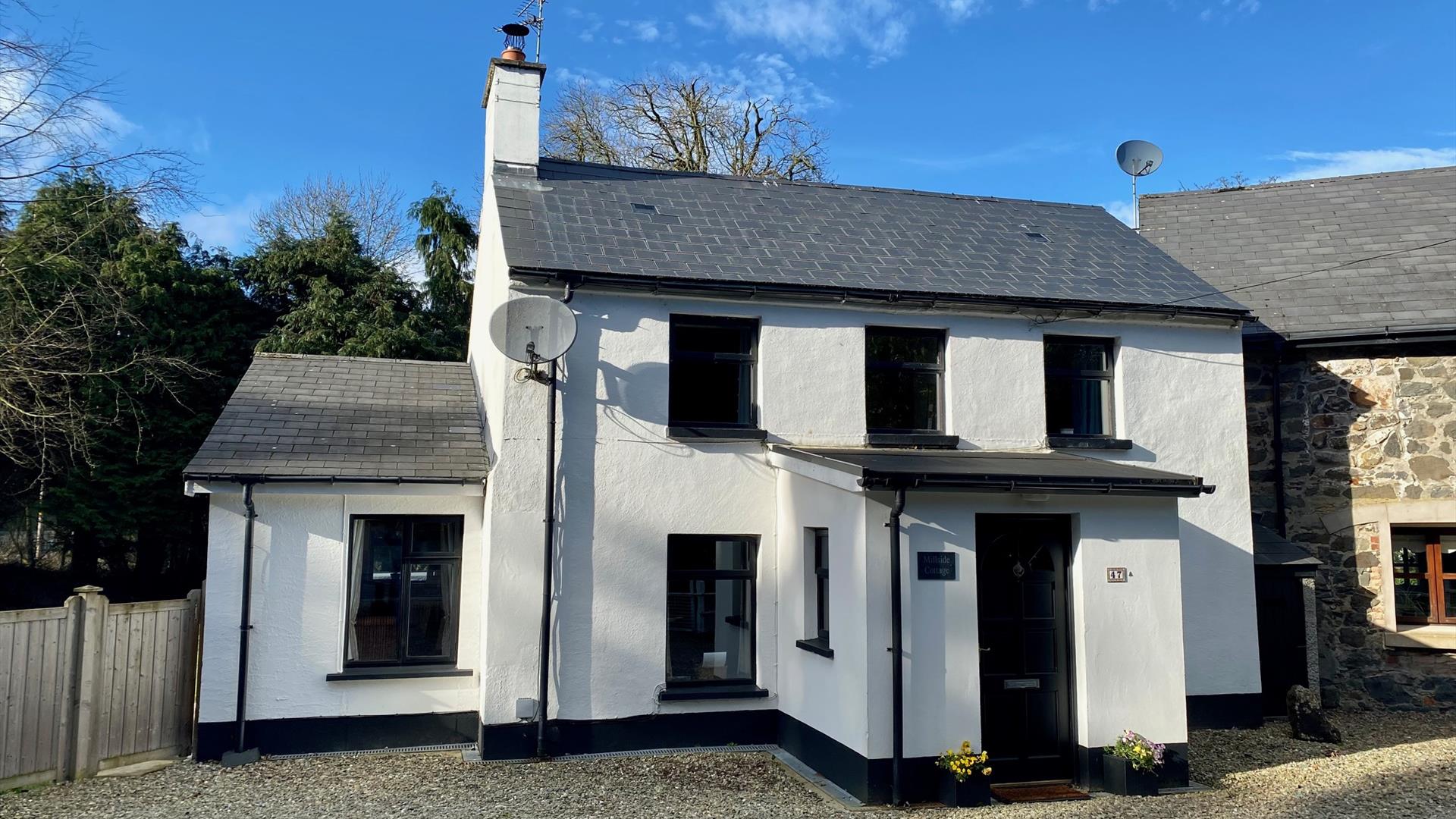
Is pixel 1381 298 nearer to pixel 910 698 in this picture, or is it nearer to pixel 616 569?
pixel 910 698

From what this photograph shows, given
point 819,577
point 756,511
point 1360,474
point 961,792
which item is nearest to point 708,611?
point 756,511

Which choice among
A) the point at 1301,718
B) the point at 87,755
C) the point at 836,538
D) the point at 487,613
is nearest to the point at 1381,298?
the point at 1301,718

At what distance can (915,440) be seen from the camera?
A: 11.1 meters

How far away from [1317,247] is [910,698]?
37.1ft

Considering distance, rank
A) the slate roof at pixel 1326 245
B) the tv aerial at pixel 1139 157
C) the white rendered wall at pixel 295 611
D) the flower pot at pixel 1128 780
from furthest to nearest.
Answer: the tv aerial at pixel 1139 157 → the slate roof at pixel 1326 245 → the white rendered wall at pixel 295 611 → the flower pot at pixel 1128 780

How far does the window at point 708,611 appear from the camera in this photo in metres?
10.4

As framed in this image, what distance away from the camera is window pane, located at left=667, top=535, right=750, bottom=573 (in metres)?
10.5

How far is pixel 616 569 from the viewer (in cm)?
1011

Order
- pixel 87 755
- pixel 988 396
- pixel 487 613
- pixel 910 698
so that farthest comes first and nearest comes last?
pixel 988 396, pixel 487 613, pixel 87 755, pixel 910 698

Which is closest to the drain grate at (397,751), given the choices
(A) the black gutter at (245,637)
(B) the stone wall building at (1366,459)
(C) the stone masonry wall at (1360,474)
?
(A) the black gutter at (245,637)

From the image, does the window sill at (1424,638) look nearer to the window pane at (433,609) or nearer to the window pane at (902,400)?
the window pane at (902,400)

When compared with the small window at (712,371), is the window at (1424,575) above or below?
below

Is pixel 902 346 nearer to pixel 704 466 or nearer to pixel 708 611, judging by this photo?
pixel 704 466

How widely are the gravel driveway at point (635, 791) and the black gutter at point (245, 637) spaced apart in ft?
0.78
